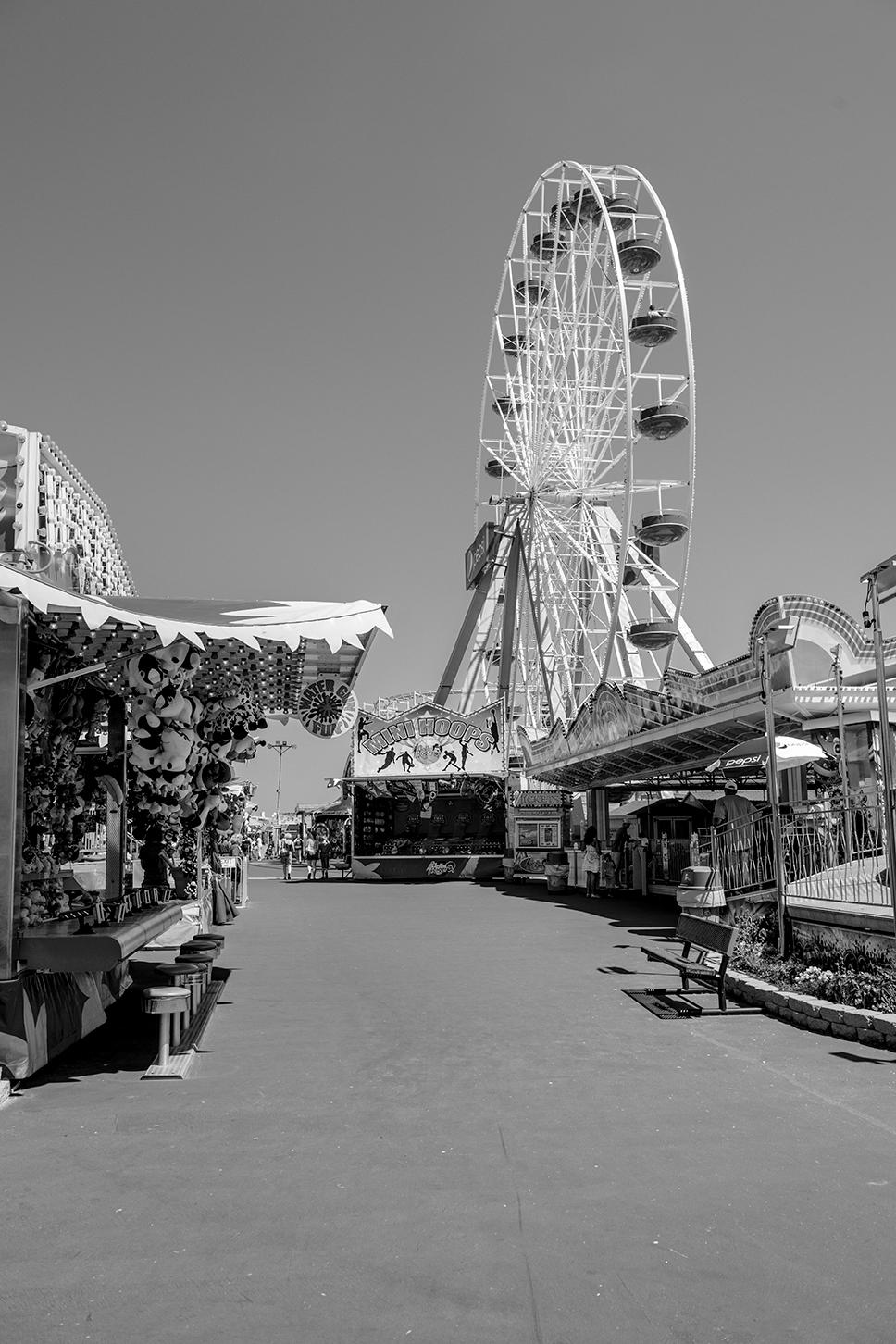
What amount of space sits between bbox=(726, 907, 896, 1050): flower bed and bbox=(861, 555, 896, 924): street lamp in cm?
60

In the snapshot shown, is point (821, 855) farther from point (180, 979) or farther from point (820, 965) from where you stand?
point (180, 979)

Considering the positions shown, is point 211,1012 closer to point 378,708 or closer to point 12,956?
point 12,956

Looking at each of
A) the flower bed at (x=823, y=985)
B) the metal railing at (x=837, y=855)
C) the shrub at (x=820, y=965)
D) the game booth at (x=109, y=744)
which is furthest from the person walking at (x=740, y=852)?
the game booth at (x=109, y=744)

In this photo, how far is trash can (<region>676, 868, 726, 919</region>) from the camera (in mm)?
12203

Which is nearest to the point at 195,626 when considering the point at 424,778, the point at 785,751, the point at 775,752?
the point at 775,752

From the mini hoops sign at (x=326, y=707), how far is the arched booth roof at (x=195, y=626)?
3.87ft

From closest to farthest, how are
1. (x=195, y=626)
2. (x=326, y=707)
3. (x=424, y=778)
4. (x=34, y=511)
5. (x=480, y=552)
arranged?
(x=195, y=626)
(x=34, y=511)
(x=326, y=707)
(x=424, y=778)
(x=480, y=552)

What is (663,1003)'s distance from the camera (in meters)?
9.66

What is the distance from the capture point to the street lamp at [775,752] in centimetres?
1067

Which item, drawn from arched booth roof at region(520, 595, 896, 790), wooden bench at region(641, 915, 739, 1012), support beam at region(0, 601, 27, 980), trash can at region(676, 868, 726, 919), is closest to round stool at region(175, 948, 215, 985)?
support beam at region(0, 601, 27, 980)

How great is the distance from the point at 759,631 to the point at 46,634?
9.27 m

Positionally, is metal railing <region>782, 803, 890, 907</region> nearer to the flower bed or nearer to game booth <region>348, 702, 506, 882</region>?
the flower bed

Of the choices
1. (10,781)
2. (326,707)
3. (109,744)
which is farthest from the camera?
(326,707)

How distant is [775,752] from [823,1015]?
3.90 m
